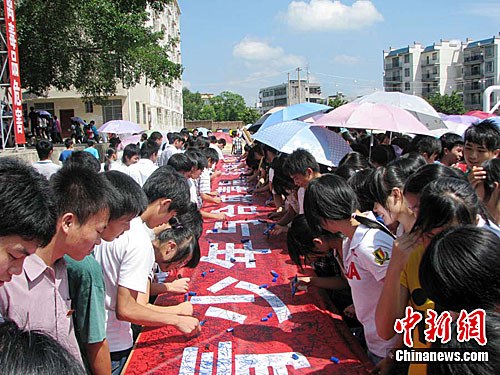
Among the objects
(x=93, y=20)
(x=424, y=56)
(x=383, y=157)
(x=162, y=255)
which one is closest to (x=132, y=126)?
(x=93, y=20)

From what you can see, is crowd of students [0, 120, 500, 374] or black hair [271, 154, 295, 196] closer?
crowd of students [0, 120, 500, 374]

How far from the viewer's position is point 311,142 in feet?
14.4

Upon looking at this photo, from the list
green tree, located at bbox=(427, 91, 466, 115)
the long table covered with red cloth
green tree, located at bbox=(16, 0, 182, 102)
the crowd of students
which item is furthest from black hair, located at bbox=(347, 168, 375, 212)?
green tree, located at bbox=(427, 91, 466, 115)

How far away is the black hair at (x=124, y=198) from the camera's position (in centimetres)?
182

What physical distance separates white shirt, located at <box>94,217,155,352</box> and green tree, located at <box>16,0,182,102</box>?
9761 mm

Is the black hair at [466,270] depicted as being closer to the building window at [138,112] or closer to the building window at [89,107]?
the building window at [138,112]

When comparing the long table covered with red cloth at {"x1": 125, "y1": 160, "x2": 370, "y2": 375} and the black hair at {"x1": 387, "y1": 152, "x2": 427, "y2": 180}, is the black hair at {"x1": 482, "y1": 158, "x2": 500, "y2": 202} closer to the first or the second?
the black hair at {"x1": 387, "y1": 152, "x2": 427, "y2": 180}

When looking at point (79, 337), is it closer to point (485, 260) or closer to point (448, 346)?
point (448, 346)

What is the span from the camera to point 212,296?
269 cm

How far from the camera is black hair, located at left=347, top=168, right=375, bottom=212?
8.61 feet

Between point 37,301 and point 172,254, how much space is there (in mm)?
1244

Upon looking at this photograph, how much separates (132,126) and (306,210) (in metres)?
8.94

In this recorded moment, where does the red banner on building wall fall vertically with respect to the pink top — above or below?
above

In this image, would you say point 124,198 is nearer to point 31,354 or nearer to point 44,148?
point 31,354
